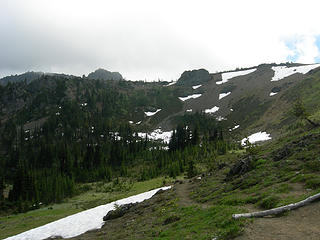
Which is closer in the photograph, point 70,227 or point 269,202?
point 269,202

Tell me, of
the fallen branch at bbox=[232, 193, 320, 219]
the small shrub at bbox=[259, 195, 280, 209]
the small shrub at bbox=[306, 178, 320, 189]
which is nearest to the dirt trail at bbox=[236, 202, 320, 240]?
the fallen branch at bbox=[232, 193, 320, 219]

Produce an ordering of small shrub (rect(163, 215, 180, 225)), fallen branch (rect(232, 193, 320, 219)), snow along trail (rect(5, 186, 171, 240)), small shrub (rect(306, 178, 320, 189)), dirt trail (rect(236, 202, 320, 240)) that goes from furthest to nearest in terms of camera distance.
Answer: snow along trail (rect(5, 186, 171, 240))
small shrub (rect(163, 215, 180, 225))
small shrub (rect(306, 178, 320, 189))
fallen branch (rect(232, 193, 320, 219))
dirt trail (rect(236, 202, 320, 240))

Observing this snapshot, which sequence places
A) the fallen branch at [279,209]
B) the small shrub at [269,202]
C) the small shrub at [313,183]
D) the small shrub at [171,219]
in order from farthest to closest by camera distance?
the small shrub at [171,219], the small shrub at [313,183], the small shrub at [269,202], the fallen branch at [279,209]

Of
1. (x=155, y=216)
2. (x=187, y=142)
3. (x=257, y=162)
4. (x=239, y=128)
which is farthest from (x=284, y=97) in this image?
(x=155, y=216)

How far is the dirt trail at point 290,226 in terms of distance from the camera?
12.6 meters

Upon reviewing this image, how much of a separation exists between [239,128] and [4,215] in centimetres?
15103

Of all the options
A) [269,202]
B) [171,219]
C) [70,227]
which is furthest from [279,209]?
[70,227]

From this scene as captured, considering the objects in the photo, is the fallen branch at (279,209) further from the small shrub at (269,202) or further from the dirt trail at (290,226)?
the small shrub at (269,202)

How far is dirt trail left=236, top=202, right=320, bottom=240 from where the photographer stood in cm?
1257

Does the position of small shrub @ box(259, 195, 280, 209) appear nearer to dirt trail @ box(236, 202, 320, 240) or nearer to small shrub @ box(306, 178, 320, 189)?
dirt trail @ box(236, 202, 320, 240)

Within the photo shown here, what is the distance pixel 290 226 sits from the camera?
13.7 meters

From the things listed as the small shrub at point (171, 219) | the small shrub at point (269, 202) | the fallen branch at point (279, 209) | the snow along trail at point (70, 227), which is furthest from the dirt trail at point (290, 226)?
the snow along trail at point (70, 227)

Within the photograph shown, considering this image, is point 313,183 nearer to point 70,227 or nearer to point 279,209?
point 279,209

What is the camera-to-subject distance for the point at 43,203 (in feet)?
231
